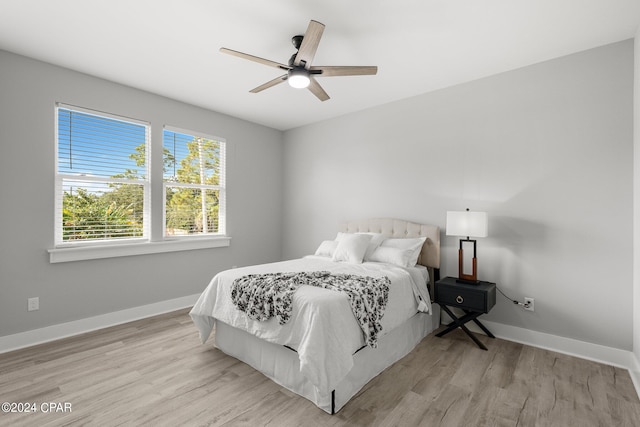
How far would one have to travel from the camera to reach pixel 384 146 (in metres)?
4.09

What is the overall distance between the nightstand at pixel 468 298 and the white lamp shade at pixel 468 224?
1.64 feet

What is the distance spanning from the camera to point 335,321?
202 cm

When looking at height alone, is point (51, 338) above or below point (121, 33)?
Answer: below

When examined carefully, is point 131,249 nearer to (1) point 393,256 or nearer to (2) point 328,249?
(2) point 328,249

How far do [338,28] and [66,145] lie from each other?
2.94 m

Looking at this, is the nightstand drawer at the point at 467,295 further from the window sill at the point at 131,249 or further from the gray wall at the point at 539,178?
the window sill at the point at 131,249

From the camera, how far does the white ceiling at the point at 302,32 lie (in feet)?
7.13

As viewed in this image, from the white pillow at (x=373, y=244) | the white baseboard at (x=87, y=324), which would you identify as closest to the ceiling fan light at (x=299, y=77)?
the white pillow at (x=373, y=244)

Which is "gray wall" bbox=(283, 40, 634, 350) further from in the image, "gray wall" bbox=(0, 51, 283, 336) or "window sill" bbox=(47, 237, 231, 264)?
"gray wall" bbox=(0, 51, 283, 336)

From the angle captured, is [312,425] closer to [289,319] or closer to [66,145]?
[289,319]

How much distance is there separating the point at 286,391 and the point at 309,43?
2438 mm

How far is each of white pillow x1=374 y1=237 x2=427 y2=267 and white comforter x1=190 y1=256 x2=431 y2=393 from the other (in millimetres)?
156

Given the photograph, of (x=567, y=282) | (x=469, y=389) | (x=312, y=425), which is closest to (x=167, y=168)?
(x=312, y=425)

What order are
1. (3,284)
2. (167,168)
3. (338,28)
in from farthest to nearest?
(167,168) → (3,284) → (338,28)
